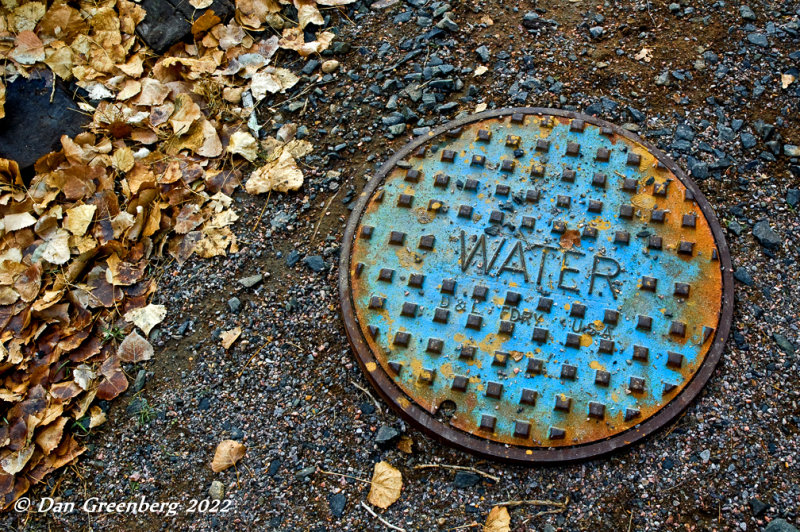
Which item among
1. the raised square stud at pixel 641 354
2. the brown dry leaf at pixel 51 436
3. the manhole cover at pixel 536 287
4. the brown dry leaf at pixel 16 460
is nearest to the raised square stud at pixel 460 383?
the manhole cover at pixel 536 287

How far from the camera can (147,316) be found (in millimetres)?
2807

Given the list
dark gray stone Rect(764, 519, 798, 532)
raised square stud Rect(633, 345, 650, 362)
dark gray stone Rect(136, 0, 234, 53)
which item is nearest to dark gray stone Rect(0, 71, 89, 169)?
dark gray stone Rect(136, 0, 234, 53)

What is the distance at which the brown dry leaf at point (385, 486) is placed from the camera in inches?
93.7

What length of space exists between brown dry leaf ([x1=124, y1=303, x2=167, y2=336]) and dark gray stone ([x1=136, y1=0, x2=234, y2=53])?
145 centimetres

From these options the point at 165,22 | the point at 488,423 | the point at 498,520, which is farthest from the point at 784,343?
the point at 165,22

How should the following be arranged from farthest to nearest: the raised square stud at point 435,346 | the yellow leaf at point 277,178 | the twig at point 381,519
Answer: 1. the yellow leaf at point 277,178
2. the raised square stud at point 435,346
3. the twig at point 381,519

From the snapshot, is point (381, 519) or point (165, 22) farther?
point (165, 22)

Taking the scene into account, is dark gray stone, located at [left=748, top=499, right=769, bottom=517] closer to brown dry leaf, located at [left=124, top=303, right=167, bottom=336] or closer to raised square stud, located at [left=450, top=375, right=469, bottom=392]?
raised square stud, located at [left=450, top=375, right=469, bottom=392]

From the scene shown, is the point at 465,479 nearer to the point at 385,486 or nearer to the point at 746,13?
the point at 385,486

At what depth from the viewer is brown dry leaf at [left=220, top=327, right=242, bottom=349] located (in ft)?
8.89

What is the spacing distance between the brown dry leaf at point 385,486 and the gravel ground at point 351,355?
0.11 feet

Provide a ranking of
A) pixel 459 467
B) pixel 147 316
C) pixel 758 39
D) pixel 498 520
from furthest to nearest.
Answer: pixel 758 39, pixel 147 316, pixel 459 467, pixel 498 520

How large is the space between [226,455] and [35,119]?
1.98 m

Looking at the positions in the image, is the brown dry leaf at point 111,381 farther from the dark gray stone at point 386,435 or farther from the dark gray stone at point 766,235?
the dark gray stone at point 766,235
